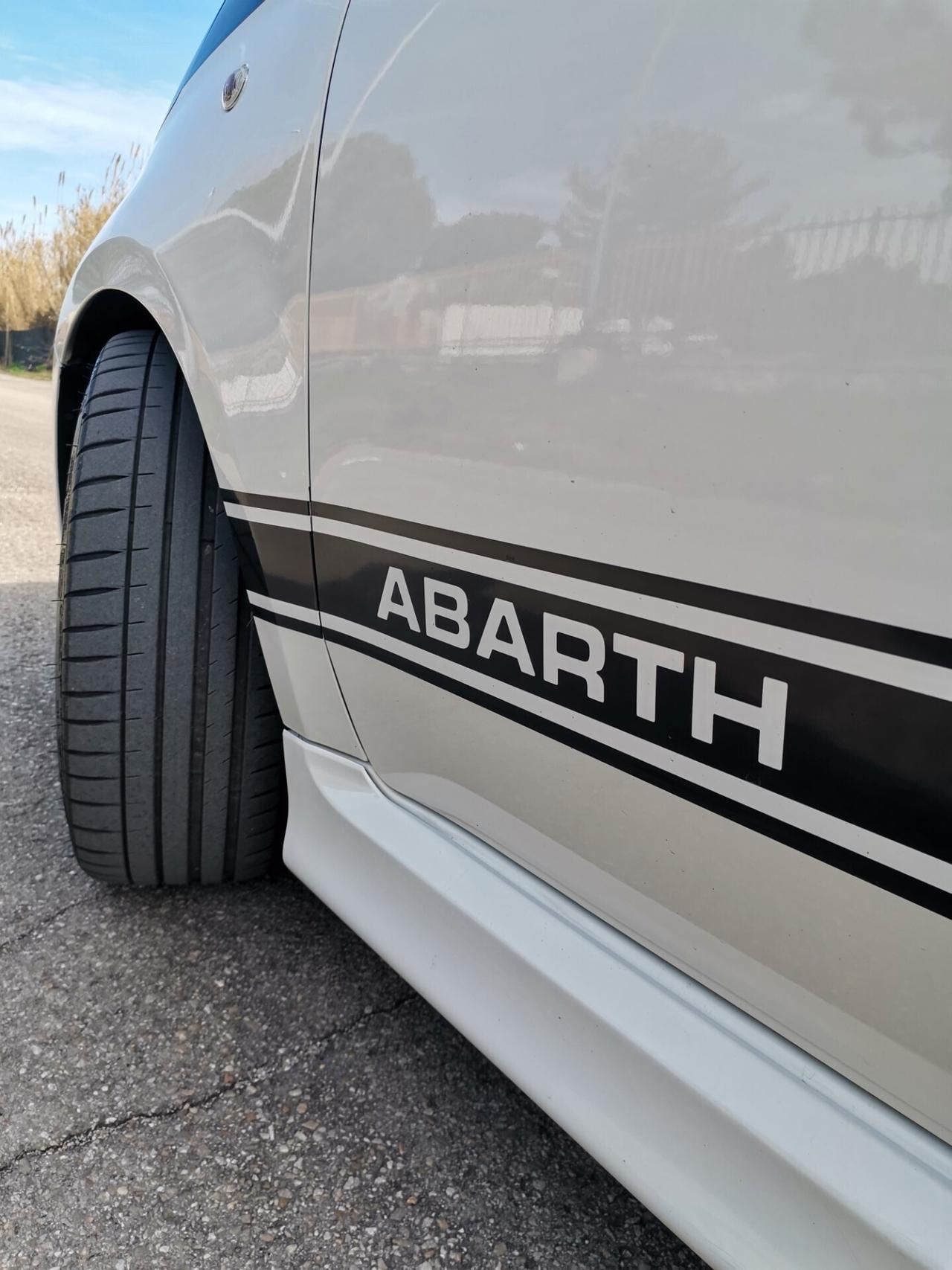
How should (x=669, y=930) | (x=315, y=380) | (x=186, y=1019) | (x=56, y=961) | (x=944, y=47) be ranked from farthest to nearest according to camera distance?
(x=56, y=961)
(x=186, y=1019)
(x=315, y=380)
(x=669, y=930)
(x=944, y=47)

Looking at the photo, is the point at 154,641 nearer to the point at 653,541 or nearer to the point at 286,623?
the point at 286,623

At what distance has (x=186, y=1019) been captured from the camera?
1.41m

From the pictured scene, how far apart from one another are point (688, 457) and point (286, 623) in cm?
69

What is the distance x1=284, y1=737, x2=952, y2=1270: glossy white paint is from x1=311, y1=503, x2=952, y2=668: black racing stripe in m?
0.34

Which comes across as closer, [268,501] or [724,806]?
[724,806]

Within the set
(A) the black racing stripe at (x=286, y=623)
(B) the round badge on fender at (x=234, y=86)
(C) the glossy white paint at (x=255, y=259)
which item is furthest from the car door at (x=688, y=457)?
(B) the round badge on fender at (x=234, y=86)

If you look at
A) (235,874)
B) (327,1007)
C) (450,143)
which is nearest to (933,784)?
(450,143)

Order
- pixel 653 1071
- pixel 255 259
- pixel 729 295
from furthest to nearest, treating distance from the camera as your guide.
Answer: pixel 255 259
pixel 653 1071
pixel 729 295

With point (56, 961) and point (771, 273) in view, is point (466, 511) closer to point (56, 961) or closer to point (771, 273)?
point (771, 273)

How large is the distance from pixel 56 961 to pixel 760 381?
1.38 metres

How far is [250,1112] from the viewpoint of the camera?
4.12 feet

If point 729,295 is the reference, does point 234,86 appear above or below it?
above

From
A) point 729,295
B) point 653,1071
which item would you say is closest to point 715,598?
point 729,295

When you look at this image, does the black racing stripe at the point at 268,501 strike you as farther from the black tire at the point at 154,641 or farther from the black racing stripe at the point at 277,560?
the black tire at the point at 154,641
